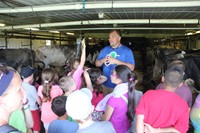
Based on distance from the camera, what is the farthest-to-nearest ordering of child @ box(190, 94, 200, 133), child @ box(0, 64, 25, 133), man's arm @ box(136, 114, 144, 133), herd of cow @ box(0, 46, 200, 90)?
1. herd of cow @ box(0, 46, 200, 90)
2. child @ box(190, 94, 200, 133)
3. man's arm @ box(136, 114, 144, 133)
4. child @ box(0, 64, 25, 133)

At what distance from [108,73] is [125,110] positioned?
3.36ft

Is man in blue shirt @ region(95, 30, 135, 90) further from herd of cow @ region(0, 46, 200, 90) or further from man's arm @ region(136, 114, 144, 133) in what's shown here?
herd of cow @ region(0, 46, 200, 90)

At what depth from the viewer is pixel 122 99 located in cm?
239

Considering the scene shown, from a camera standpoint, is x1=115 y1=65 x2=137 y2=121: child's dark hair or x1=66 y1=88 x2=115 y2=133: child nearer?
x1=66 y1=88 x2=115 y2=133: child

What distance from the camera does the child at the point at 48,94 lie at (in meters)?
2.88

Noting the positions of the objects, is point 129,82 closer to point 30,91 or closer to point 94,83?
point 94,83

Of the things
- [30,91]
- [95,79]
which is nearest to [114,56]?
[95,79]

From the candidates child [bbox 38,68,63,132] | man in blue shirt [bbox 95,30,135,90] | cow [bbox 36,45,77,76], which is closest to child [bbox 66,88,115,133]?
child [bbox 38,68,63,132]

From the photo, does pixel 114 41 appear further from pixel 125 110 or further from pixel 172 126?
pixel 172 126

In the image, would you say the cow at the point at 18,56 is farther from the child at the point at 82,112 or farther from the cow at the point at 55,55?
the child at the point at 82,112

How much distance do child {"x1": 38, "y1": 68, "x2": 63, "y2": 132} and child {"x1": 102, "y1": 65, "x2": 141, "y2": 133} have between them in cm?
88

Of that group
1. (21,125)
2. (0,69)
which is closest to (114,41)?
(21,125)

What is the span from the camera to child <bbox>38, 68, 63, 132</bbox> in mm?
2883

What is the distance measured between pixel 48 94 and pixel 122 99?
3.61 feet
